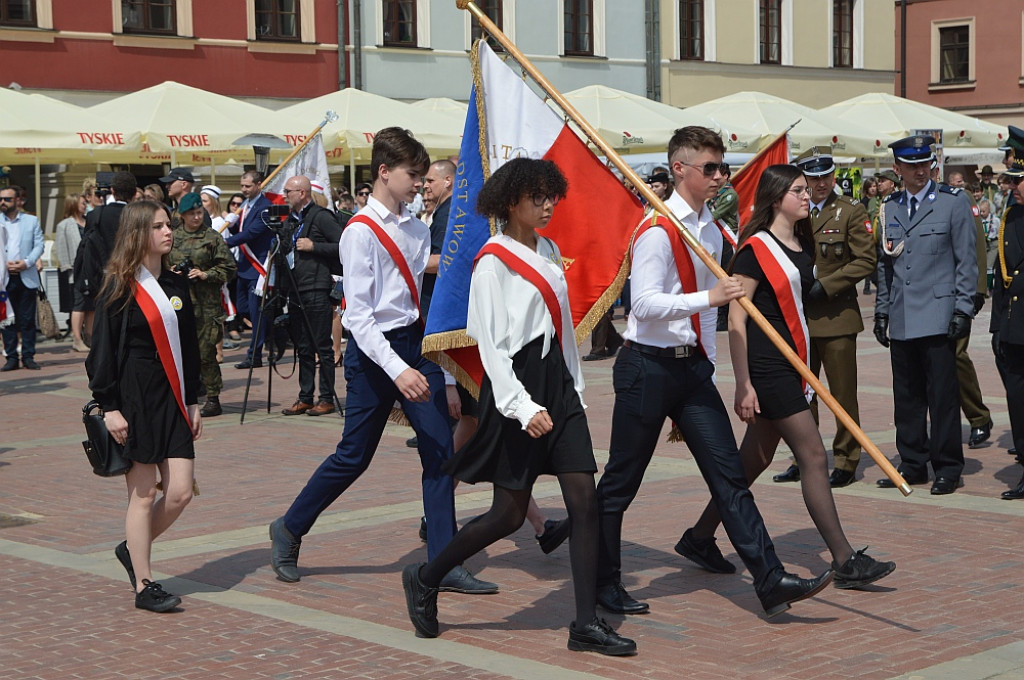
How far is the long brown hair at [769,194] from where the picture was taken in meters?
6.73

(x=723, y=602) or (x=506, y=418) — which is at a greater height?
(x=506, y=418)

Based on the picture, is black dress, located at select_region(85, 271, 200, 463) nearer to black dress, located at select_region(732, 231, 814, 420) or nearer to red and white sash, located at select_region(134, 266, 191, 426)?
red and white sash, located at select_region(134, 266, 191, 426)

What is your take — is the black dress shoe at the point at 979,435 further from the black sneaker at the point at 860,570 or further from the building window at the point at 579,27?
the building window at the point at 579,27

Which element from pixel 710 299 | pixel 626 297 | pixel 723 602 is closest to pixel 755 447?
pixel 723 602

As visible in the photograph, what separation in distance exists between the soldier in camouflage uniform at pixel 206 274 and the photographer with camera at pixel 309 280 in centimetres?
59

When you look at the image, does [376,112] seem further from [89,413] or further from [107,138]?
[89,413]

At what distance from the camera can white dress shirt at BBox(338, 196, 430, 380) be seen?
6480 mm

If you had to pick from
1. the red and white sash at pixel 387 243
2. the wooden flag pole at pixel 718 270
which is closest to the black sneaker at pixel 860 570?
the wooden flag pole at pixel 718 270

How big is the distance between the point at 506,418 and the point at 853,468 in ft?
12.9

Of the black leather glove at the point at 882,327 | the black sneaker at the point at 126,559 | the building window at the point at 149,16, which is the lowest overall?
the black sneaker at the point at 126,559

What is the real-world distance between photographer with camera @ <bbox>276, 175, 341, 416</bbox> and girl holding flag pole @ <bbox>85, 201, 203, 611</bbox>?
5.42 metres

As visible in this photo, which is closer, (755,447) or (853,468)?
(755,447)

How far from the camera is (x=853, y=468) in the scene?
8.98m

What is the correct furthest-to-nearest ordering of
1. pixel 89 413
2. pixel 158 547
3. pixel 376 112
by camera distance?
pixel 376 112 → pixel 158 547 → pixel 89 413
